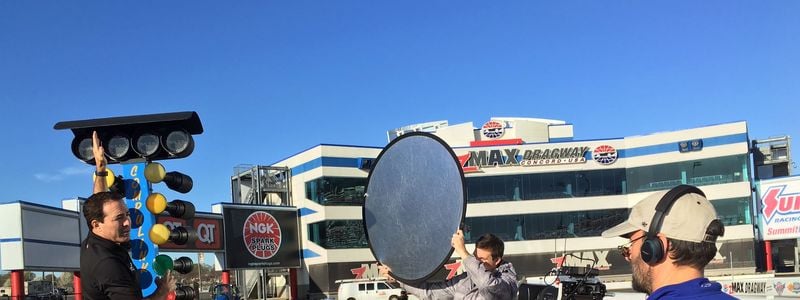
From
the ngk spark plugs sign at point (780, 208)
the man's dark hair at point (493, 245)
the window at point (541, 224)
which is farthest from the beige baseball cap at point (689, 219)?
the ngk spark plugs sign at point (780, 208)

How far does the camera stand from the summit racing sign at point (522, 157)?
43.2m

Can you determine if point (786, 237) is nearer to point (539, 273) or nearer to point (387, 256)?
point (539, 273)

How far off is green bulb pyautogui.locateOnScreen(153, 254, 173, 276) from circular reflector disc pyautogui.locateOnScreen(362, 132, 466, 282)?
5.85 ft

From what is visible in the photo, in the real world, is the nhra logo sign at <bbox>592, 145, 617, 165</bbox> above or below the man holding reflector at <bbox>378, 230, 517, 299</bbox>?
above

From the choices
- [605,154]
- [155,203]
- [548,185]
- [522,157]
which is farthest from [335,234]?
[155,203]

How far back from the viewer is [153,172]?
518 cm

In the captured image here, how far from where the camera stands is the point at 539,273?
137 ft

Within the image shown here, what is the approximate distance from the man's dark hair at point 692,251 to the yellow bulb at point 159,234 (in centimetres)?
408

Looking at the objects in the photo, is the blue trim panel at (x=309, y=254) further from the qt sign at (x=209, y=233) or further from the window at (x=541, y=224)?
the window at (x=541, y=224)

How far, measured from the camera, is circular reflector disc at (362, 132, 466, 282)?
3762mm

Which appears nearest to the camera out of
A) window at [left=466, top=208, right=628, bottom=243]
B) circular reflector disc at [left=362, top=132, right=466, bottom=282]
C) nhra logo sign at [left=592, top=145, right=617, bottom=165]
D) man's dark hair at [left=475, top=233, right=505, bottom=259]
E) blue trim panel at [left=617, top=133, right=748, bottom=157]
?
circular reflector disc at [left=362, top=132, right=466, bottom=282]

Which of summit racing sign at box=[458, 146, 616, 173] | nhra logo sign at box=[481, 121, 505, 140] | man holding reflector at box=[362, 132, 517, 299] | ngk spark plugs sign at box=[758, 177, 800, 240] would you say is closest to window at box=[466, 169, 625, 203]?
summit racing sign at box=[458, 146, 616, 173]

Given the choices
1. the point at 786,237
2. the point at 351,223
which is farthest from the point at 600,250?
the point at 351,223

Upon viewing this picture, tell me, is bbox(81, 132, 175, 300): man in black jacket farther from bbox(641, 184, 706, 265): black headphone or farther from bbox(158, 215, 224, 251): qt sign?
bbox(158, 215, 224, 251): qt sign
